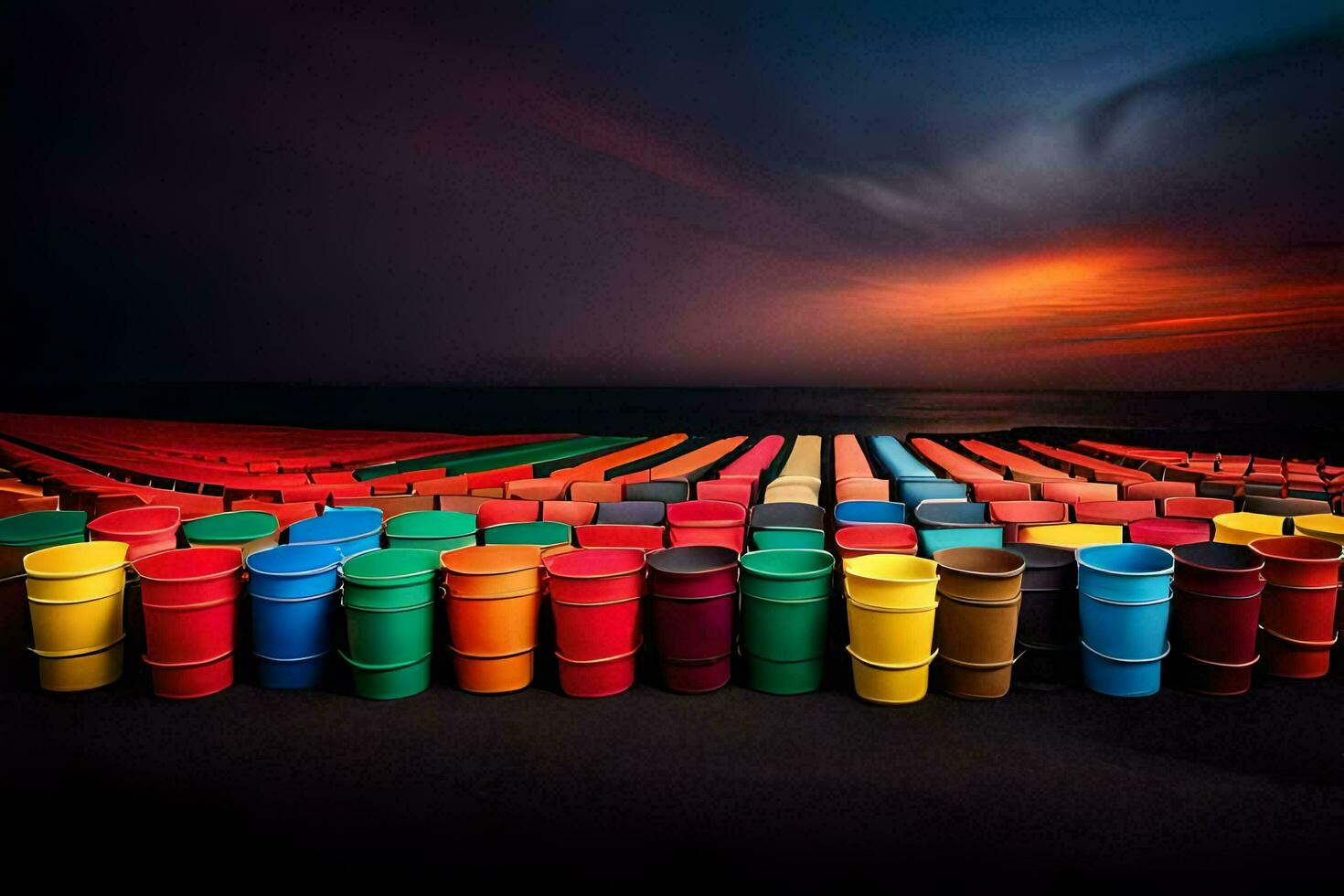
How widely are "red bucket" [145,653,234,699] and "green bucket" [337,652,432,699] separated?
0.49 metres

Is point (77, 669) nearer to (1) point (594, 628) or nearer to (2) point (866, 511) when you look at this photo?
(1) point (594, 628)

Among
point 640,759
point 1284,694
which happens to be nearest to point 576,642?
point 640,759

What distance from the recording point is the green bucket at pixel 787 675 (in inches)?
111

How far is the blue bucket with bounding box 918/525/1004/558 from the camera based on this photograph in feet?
11.1

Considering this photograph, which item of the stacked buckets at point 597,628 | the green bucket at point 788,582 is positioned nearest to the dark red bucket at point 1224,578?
the green bucket at point 788,582

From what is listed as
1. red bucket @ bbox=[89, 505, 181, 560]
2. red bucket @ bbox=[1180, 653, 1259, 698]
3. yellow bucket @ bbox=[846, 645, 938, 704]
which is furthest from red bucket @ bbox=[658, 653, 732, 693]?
red bucket @ bbox=[89, 505, 181, 560]

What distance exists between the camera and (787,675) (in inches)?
111

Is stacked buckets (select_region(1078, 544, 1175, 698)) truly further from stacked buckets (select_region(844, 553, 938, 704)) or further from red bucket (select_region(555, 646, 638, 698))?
Result: red bucket (select_region(555, 646, 638, 698))

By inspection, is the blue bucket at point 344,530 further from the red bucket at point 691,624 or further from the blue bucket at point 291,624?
the red bucket at point 691,624

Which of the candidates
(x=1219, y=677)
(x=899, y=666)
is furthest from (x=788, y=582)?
(x=1219, y=677)

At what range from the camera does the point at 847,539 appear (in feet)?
11.1

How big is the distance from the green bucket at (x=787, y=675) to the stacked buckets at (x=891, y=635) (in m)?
0.14

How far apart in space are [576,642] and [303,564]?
1.27m

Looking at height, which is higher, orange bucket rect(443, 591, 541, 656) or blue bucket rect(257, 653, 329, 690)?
orange bucket rect(443, 591, 541, 656)
